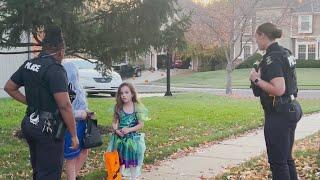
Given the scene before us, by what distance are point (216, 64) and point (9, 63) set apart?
124ft

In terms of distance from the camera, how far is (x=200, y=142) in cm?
946

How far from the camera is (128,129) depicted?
20.2 feet

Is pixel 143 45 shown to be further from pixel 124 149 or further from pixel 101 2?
pixel 124 149

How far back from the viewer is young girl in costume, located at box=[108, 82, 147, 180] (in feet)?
20.2

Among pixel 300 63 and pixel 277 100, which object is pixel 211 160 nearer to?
pixel 277 100

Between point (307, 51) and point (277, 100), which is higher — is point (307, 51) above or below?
above

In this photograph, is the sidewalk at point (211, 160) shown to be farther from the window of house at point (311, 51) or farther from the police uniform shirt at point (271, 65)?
the window of house at point (311, 51)

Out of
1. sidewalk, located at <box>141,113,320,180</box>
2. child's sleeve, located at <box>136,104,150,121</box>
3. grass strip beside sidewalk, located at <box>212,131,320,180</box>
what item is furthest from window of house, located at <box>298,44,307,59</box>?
child's sleeve, located at <box>136,104,150,121</box>

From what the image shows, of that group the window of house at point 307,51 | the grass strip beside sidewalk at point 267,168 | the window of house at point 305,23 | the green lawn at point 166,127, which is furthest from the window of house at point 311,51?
the grass strip beside sidewalk at point 267,168

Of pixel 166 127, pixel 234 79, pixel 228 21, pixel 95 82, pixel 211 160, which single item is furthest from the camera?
pixel 234 79

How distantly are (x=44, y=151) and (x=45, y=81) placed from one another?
588 mm

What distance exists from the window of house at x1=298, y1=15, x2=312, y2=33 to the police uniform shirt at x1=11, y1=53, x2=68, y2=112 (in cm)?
5263

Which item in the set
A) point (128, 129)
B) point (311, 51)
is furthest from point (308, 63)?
point (128, 129)

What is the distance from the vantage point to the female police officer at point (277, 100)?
16.7ft
